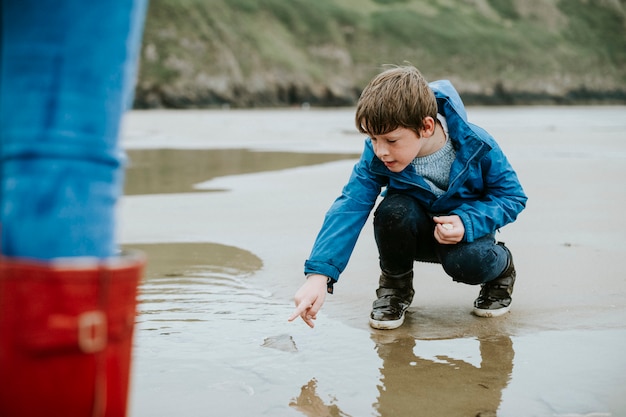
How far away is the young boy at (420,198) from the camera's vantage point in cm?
260

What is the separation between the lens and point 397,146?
2658mm

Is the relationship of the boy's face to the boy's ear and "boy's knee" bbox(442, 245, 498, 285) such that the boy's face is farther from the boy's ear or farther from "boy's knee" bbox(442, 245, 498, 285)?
"boy's knee" bbox(442, 245, 498, 285)

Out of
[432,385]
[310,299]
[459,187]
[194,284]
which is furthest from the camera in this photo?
[194,284]

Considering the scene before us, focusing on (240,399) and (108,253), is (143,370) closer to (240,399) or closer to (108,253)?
(240,399)

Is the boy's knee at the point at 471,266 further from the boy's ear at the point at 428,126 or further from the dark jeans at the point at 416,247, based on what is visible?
the boy's ear at the point at 428,126

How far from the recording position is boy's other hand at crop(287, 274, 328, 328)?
2.35 metres

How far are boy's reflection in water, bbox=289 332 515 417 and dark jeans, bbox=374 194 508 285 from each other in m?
0.31

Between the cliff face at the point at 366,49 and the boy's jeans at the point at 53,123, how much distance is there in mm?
51223

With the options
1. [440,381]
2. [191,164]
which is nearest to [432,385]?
[440,381]

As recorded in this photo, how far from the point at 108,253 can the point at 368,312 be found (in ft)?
6.47

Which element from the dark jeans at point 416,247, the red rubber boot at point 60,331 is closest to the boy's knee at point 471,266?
the dark jeans at point 416,247

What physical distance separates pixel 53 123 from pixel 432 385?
1465 millimetres

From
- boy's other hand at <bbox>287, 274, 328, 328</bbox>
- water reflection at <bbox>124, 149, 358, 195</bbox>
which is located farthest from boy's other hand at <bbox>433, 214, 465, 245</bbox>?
water reflection at <bbox>124, 149, 358, 195</bbox>

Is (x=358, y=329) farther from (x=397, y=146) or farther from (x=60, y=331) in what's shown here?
(x=60, y=331)
